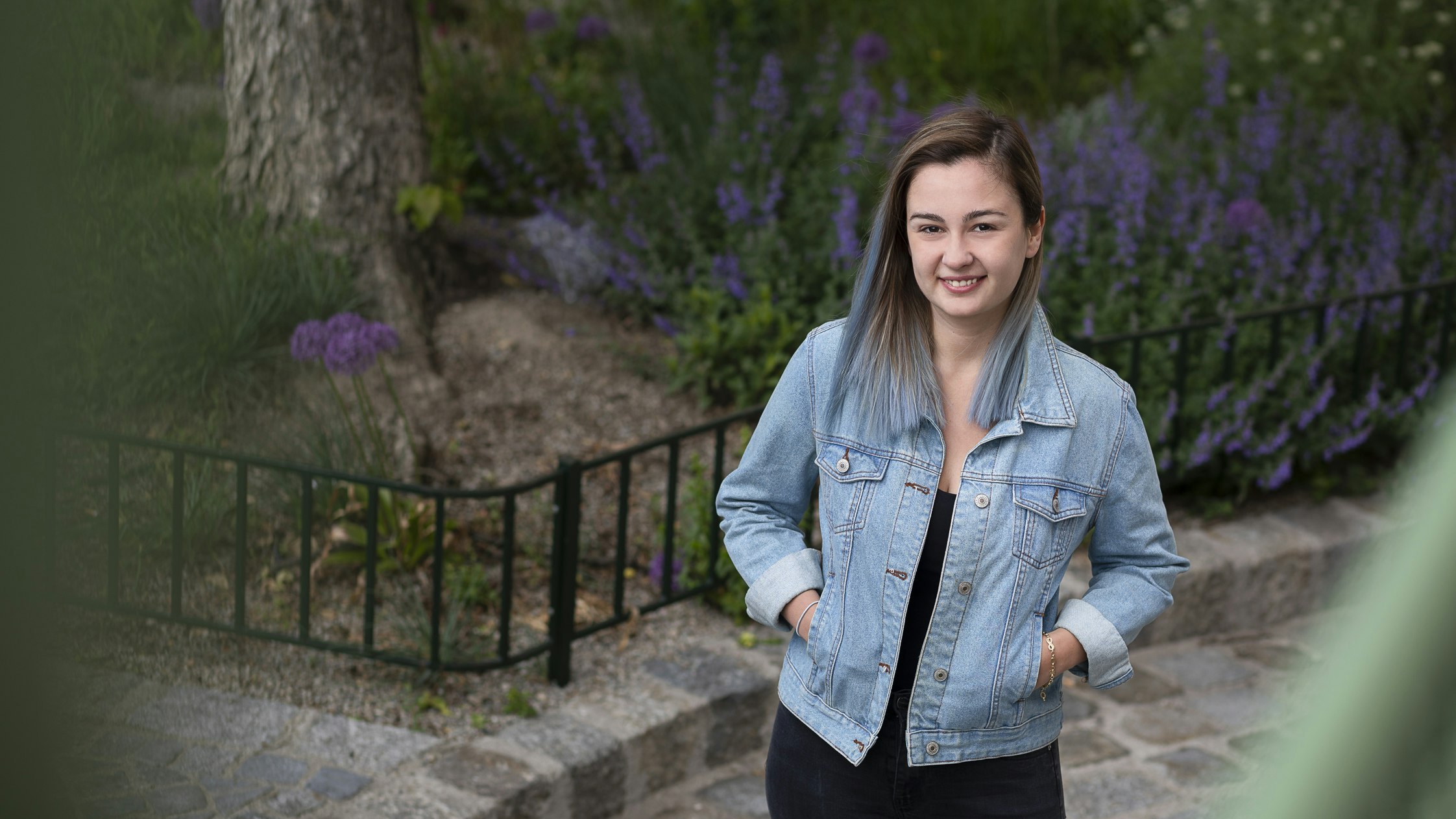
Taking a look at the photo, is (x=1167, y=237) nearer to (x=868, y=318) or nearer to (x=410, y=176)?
(x=410, y=176)

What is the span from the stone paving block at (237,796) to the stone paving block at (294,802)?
4 centimetres

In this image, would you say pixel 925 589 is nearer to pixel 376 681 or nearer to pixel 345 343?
pixel 376 681

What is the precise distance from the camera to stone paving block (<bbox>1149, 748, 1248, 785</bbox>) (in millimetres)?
3645

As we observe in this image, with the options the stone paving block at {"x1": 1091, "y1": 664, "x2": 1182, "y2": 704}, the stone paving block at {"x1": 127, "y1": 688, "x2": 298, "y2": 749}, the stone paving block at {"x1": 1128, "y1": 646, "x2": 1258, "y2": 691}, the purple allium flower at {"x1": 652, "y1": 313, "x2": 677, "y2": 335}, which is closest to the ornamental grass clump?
the stone paving block at {"x1": 127, "y1": 688, "x2": 298, "y2": 749}

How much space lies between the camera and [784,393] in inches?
79.0

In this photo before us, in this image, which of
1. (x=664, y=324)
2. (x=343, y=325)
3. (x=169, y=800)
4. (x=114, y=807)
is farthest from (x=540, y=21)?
(x=114, y=807)

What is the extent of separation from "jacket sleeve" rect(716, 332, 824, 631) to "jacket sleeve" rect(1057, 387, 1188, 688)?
42 cm

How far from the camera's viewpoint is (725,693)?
3568mm

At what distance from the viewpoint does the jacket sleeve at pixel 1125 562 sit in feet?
6.28

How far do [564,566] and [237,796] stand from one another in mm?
960

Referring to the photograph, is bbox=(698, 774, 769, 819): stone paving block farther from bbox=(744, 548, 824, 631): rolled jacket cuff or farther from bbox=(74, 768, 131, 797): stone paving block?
bbox=(74, 768, 131, 797): stone paving block

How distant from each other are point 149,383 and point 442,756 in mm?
1621

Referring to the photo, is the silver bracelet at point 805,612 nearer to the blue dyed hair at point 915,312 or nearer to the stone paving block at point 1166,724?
the blue dyed hair at point 915,312

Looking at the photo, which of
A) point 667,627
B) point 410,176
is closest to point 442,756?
point 667,627
